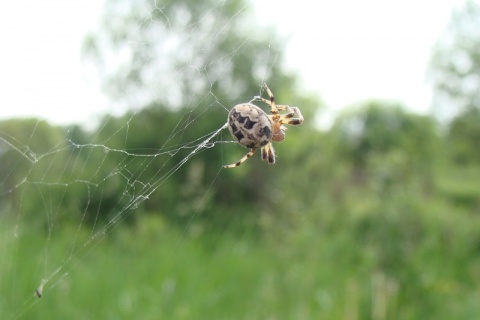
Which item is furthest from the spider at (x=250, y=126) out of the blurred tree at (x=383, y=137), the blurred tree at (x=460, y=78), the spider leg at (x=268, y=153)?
the blurred tree at (x=460, y=78)

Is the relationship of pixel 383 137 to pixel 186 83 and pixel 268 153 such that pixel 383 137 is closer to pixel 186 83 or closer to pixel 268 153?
pixel 186 83

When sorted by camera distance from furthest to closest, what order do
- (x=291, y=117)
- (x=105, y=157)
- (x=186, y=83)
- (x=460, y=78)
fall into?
(x=460, y=78) < (x=186, y=83) < (x=105, y=157) < (x=291, y=117)

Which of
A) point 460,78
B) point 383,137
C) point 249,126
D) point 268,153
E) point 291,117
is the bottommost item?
point 249,126

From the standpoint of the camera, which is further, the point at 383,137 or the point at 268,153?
the point at 383,137

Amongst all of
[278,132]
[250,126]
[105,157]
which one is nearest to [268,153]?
[278,132]

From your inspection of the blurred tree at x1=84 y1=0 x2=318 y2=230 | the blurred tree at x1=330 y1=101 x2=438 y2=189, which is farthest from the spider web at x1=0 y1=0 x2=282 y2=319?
the blurred tree at x1=330 y1=101 x2=438 y2=189

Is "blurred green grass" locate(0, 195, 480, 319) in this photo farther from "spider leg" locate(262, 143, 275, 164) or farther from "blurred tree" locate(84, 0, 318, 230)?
"spider leg" locate(262, 143, 275, 164)

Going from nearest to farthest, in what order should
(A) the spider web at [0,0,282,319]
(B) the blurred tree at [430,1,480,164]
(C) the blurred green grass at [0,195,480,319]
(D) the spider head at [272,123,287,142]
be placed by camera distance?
(D) the spider head at [272,123,287,142] → (A) the spider web at [0,0,282,319] → (C) the blurred green grass at [0,195,480,319] → (B) the blurred tree at [430,1,480,164]

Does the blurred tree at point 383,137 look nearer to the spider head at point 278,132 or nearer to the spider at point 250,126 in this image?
the spider head at point 278,132
